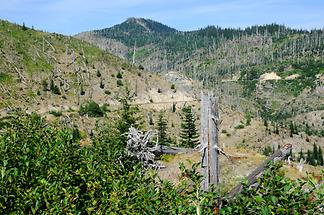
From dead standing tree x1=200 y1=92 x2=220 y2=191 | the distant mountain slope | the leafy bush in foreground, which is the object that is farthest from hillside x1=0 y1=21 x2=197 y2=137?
the leafy bush in foreground

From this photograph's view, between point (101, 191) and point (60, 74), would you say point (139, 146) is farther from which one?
point (60, 74)

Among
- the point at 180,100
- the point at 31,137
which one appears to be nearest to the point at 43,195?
the point at 31,137

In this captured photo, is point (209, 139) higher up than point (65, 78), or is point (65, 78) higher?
point (65, 78)

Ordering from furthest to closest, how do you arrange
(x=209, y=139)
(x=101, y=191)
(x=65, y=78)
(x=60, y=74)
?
(x=60, y=74) → (x=65, y=78) → (x=209, y=139) → (x=101, y=191)

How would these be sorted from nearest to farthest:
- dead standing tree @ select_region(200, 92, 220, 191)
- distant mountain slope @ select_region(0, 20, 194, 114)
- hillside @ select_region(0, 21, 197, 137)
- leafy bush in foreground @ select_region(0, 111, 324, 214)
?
leafy bush in foreground @ select_region(0, 111, 324, 214) → dead standing tree @ select_region(200, 92, 220, 191) → hillside @ select_region(0, 21, 197, 137) → distant mountain slope @ select_region(0, 20, 194, 114)

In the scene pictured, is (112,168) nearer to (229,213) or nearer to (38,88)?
(229,213)

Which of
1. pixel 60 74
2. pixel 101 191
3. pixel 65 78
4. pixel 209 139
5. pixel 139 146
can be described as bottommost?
pixel 139 146

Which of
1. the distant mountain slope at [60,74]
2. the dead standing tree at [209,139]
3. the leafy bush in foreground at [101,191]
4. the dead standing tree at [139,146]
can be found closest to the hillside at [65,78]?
the distant mountain slope at [60,74]

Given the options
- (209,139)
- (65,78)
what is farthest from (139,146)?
(65,78)

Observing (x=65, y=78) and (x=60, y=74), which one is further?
(x=60, y=74)

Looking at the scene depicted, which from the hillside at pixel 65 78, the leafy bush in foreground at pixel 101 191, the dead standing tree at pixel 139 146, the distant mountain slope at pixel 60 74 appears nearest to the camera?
the leafy bush in foreground at pixel 101 191

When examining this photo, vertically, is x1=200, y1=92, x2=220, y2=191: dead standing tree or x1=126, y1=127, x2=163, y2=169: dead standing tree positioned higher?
x1=200, y1=92, x2=220, y2=191: dead standing tree

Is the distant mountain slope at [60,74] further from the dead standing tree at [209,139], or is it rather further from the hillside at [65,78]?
the dead standing tree at [209,139]

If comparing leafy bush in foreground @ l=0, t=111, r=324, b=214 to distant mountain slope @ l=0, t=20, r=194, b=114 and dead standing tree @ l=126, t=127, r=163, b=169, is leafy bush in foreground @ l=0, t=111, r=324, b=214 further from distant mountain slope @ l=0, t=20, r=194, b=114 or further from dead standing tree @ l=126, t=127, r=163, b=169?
distant mountain slope @ l=0, t=20, r=194, b=114
